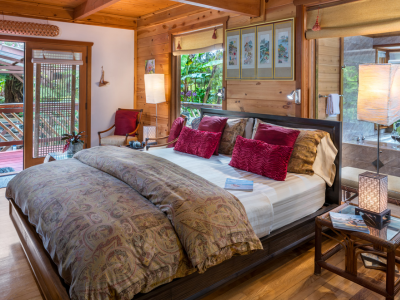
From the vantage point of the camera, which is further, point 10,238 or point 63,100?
point 63,100

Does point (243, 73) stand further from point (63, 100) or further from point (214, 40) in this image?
point (63, 100)

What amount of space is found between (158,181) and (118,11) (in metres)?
4.30

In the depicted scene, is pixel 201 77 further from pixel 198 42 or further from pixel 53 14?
pixel 53 14

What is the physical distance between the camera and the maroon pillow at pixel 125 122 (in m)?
5.63

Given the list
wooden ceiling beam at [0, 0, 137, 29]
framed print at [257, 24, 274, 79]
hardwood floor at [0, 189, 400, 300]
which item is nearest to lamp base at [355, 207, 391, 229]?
hardwood floor at [0, 189, 400, 300]

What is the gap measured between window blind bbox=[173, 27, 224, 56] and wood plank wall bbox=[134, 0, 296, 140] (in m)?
0.17

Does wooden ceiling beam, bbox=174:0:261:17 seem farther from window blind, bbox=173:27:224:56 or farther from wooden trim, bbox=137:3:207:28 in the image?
wooden trim, bbox=137:3:207:28

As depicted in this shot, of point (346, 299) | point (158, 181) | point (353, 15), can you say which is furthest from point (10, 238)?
point (353, 15)

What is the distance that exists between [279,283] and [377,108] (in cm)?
140

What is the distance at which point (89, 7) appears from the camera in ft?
14.9

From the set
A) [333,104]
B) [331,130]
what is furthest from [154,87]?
[331,130]

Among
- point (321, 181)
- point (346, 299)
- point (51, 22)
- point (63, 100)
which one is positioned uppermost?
point (51, 22)

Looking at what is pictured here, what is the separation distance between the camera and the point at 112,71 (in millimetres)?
5855

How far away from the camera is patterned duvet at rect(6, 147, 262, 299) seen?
1.57m
